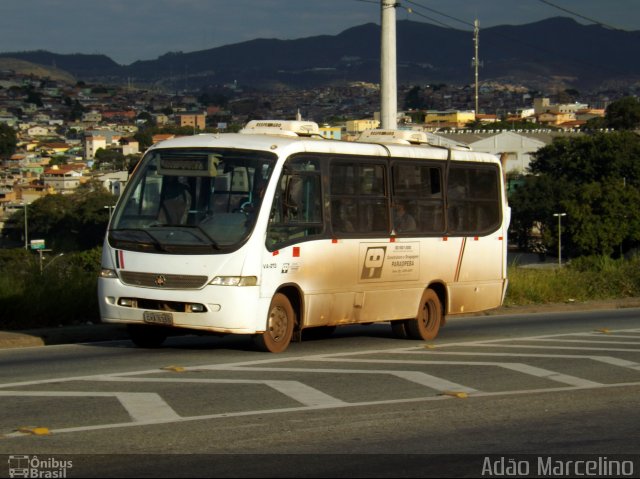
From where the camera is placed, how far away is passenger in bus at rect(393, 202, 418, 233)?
16.3m

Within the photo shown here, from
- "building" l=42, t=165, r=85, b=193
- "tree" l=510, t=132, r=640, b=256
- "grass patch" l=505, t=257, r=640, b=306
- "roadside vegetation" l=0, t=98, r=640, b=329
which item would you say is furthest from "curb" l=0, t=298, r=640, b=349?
"building" l=42, t=165, r=85, b=193

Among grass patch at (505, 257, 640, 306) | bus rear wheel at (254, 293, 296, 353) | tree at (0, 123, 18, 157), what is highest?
tree at (0, 123, 18, 157)

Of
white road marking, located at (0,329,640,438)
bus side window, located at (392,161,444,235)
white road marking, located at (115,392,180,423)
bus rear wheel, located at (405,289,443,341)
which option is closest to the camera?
white road marking, located at (115,392,180,423)

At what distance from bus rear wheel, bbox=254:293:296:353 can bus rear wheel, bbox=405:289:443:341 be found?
2820mm

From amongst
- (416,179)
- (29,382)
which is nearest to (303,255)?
(416,179)

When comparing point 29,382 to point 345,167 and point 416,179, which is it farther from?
point 416,179

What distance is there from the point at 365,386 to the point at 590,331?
7.96m

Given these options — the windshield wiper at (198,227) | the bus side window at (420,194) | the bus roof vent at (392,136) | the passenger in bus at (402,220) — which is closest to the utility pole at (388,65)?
the bus roof vent at (392,136)

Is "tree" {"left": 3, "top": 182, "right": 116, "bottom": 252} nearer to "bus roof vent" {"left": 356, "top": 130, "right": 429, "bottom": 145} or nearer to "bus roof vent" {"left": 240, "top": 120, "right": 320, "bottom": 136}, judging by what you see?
"bus roof vent" {"left": 356, "top": 130, "right": 429, "bottom": 145}

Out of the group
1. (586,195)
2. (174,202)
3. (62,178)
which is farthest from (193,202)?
(62,178)

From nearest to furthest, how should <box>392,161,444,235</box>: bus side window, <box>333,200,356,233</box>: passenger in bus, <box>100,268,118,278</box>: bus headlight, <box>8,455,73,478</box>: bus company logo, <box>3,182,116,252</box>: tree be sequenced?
<box>8,455,73,478</box>: bus company logo < <box>100,268,118,278</box>: bus headlight < <box>333,200,356,233</box>: passenger in bus < <box>392,161,444,235</box>: bus side window < <box>3,182,116,252</box>: tree

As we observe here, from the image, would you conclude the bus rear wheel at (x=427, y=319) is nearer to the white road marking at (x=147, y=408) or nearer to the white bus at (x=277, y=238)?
the white bus at (x=277, y=238)

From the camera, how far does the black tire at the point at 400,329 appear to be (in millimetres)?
17031

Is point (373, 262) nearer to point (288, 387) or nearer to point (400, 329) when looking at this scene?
point (400, 329)
